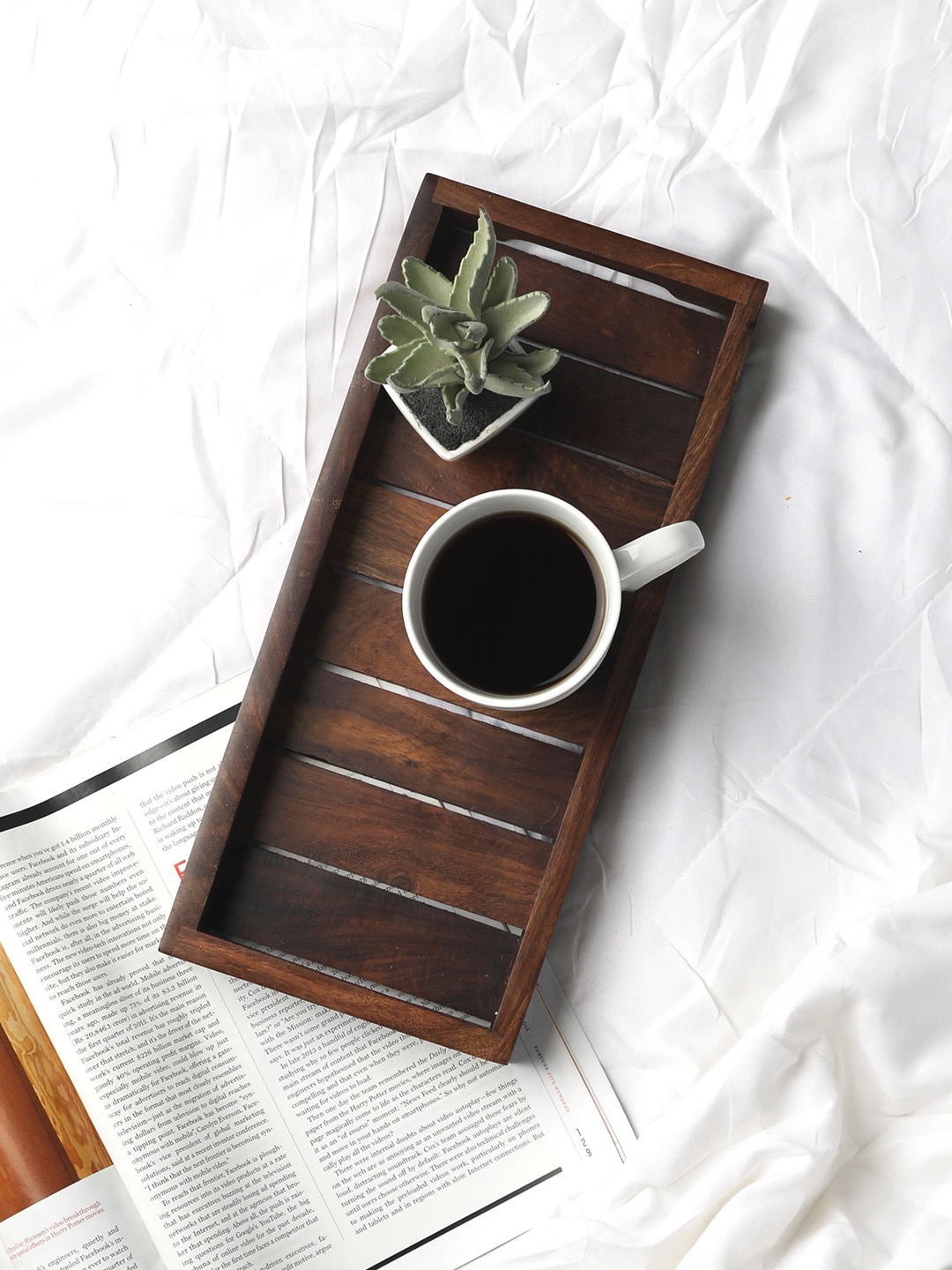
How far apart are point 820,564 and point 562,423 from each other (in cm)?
18

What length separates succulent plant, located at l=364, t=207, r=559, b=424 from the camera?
47 cm

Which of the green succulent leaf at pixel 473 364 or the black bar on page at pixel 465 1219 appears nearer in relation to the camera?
the green succulent leaf at pixel 473 364

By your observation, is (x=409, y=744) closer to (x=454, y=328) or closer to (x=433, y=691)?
(x=433, y=691)

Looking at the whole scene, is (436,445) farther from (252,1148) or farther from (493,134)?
(252,1148)

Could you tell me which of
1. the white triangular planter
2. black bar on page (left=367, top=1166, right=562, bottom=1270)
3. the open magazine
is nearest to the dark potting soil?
the white triangular planter

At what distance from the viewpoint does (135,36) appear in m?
0.63

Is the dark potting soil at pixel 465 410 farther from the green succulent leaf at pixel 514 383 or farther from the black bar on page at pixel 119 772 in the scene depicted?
the black bar on page at pixel 119 772

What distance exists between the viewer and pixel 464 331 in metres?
0.48

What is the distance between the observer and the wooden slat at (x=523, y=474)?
1.84ft

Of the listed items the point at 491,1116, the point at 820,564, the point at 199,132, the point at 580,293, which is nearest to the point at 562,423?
the point at 580,293

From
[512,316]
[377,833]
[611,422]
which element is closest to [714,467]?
[611,422]

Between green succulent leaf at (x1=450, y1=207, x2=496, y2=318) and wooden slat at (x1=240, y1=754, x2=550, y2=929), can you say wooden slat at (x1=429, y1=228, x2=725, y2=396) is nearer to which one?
green succulent leaf at (x1=450, y1=207, x2=496, y2=318)

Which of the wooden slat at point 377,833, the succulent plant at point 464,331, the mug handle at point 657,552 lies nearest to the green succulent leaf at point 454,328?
the succulent plant at point 464,331

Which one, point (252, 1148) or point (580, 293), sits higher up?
point (580, 293)
